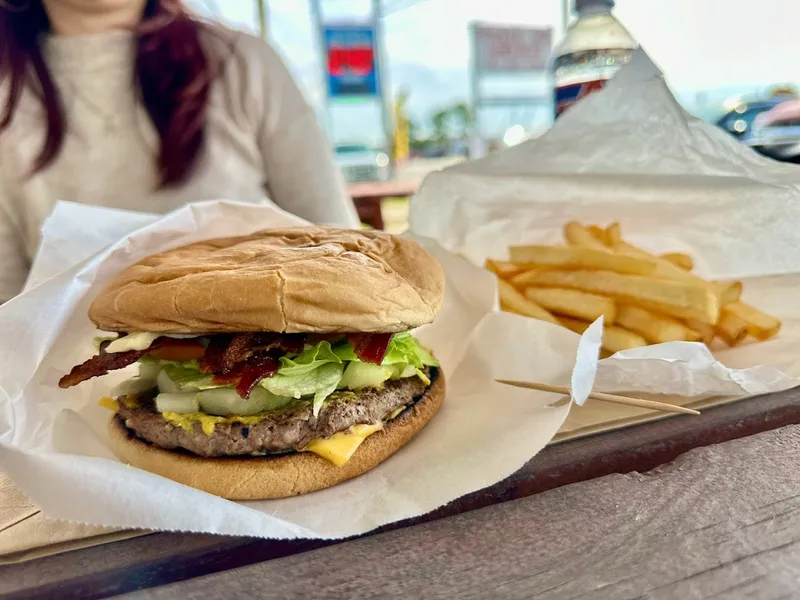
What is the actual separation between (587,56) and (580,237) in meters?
0.79

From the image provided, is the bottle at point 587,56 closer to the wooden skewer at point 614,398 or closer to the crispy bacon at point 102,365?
the wooden skewer at point 614,398

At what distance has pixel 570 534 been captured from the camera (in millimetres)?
903

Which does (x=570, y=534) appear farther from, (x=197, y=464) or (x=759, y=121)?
(x=759, y=121)

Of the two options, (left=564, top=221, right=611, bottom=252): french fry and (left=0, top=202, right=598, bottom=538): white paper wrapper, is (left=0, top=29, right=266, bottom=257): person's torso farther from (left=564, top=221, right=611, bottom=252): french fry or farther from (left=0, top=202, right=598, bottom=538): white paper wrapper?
(left=564, top=221, right=611, bottom=252): french fry

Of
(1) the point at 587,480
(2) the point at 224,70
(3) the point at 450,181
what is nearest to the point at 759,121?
(3) the point at 450,181

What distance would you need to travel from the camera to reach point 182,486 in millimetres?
943

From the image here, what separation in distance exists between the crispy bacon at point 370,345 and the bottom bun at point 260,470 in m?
0.15

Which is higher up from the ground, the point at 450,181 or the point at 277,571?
the point at 450,181

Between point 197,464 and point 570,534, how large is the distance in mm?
646

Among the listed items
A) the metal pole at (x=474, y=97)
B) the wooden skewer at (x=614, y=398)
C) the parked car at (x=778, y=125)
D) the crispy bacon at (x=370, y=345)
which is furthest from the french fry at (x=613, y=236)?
the metal pole at (x=474, y=97)

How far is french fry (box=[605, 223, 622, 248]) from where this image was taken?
1.72 m

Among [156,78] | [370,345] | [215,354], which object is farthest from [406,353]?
[156,78]

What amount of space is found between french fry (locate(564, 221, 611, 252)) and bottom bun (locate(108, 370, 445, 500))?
0.88 metres

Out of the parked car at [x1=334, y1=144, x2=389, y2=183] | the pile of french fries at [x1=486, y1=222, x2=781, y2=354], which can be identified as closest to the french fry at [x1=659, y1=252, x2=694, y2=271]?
the pile of french fries at [x1=486, y1=222, x2=781, y2=354]
